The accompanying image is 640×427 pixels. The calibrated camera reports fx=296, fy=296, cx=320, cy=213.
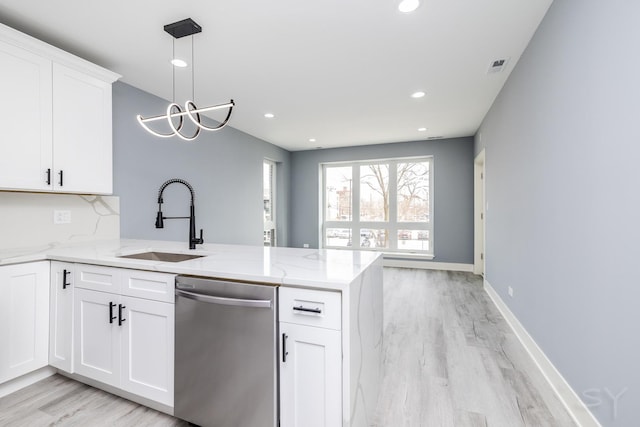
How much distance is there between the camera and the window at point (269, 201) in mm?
6102

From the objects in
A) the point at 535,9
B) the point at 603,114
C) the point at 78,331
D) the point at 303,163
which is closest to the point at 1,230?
the point at 78,331

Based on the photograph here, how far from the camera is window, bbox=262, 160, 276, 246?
610 centimetres

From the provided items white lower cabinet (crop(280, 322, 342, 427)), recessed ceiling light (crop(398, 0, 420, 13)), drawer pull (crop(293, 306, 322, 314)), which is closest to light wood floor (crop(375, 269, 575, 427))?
white lower cabinet (crop(280, 322, 342, 427))

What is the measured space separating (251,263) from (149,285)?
0.58 metres

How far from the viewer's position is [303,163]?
668cm

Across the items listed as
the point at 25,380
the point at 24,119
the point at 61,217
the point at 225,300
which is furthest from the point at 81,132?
the point at 225,300

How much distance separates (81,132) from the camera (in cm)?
236

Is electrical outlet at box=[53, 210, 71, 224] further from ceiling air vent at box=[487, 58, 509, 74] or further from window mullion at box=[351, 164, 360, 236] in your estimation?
window mullion at box=[351, 164, 360, 236]

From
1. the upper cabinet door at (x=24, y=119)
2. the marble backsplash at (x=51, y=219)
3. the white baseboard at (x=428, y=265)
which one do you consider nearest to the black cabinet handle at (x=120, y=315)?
the upper cabinet door at (x=24, y=119)

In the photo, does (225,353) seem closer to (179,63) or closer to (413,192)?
(179,63)

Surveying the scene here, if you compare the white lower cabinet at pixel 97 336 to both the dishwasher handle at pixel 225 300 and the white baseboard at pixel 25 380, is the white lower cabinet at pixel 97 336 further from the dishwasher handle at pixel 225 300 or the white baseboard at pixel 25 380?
the dishwasher handle at pixel 225 300

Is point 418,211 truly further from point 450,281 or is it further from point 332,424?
point 332,424

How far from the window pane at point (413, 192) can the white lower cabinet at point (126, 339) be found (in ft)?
16.9

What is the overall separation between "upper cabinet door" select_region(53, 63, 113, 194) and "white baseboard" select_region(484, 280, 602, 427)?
11.7ft
